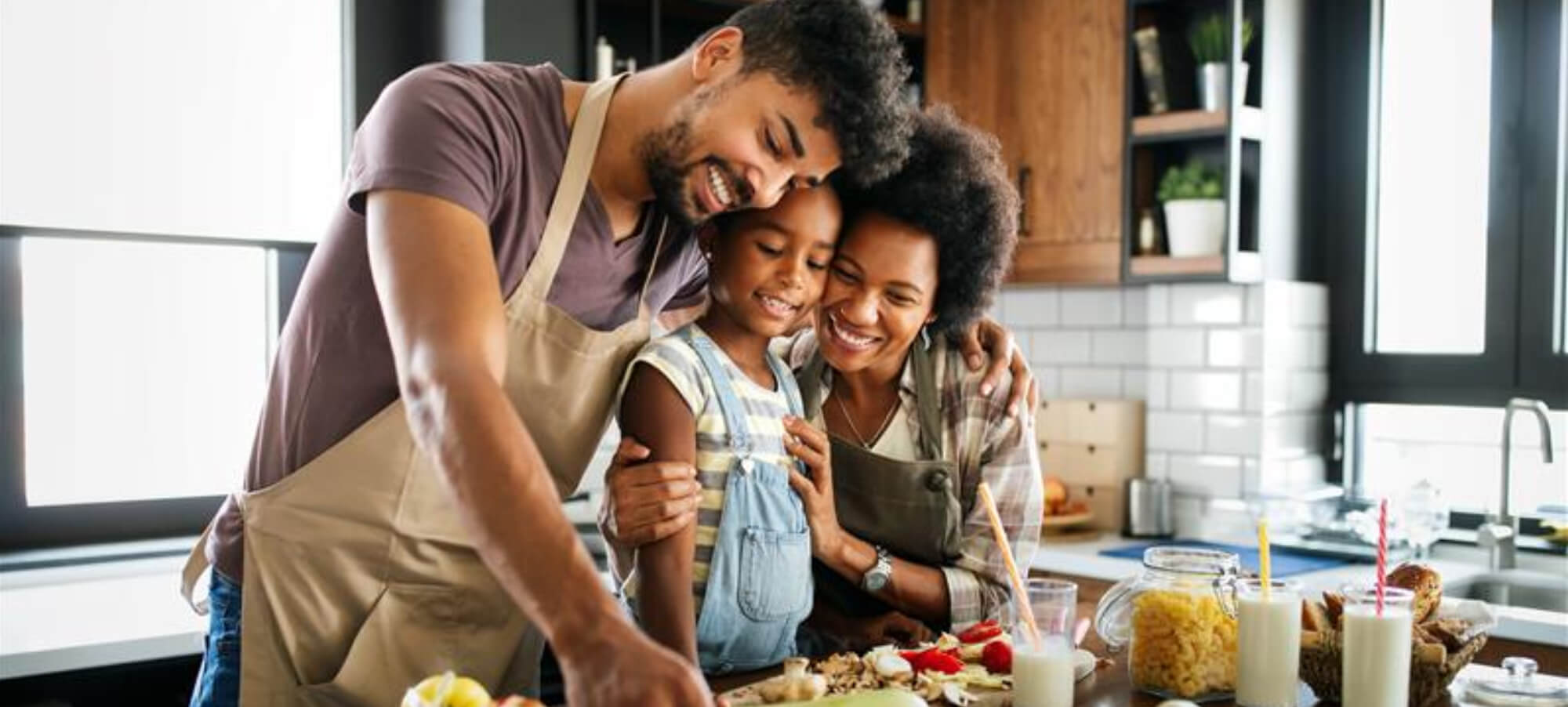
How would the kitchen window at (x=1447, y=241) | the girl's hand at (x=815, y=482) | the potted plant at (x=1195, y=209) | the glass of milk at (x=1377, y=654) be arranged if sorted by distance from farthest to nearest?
the potted plant at (x=1195, y=209), the kitchen window at (x=1447, y=241), the girl's hand at (x=815, y=482), the glass of milk at (x=1377, y=654)

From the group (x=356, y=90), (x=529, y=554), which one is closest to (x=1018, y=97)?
(x=356, y=90)

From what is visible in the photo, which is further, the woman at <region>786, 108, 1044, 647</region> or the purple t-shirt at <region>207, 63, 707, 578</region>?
the woman at <region>786, 108, 1044, 647</region>

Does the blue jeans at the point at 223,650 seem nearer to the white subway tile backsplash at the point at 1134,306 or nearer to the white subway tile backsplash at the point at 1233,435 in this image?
the white subway tile backsplash at the point at 1233,435

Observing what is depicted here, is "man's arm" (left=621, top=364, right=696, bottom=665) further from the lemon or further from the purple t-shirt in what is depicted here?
the lemon

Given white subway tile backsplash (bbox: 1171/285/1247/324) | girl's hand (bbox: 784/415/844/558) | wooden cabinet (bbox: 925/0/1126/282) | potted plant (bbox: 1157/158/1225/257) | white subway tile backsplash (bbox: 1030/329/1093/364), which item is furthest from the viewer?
white subway tile backsplash (bbox: 1030/329/1093/364)

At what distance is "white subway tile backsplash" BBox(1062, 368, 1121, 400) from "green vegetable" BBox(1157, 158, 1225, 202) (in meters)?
0.67

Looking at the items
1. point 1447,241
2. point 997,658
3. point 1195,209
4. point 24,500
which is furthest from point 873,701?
point 1447,241

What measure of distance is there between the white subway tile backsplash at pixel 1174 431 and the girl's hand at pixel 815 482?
7.85 ft

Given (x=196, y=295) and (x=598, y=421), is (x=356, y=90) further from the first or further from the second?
(x=598, y=421)

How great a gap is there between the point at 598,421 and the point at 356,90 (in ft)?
7.25

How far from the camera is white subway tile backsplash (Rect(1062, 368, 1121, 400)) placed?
173 inches

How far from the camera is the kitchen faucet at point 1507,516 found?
11.5 ft

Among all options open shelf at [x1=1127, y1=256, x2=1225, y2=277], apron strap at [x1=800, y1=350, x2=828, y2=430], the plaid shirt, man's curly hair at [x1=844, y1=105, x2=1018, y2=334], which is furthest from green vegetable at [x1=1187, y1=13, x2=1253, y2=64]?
apron strap at [x1=800, y1=350, x2=828, y2=430]

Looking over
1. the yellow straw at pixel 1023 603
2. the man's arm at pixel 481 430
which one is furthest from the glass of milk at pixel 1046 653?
the man's arm at pixel 481 430
